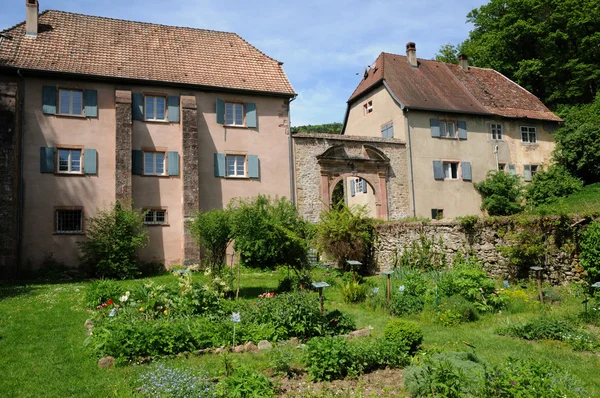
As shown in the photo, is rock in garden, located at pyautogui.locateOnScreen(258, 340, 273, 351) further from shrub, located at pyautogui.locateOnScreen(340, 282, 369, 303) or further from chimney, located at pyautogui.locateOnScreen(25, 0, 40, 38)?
chimney, located at pyautogui.locateOnScreen(25, 0, 40, 38)

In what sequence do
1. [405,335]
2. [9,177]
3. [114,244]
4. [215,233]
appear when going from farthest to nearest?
[9,177]
[114,244]
[215,233]
[405,335]

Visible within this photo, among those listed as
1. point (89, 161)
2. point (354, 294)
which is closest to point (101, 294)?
point (354, 294)

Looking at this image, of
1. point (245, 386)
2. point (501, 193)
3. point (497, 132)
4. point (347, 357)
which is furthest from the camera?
point (497, 132)

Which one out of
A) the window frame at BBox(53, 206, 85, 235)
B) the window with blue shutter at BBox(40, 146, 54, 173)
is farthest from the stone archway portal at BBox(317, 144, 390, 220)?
the window with blue shutter at BBox(40, 146, 54, 173)

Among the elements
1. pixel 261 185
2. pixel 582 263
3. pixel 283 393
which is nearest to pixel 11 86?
pixel 261 185

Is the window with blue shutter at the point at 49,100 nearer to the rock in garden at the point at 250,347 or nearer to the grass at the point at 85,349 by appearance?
the grass at the point at 85,349

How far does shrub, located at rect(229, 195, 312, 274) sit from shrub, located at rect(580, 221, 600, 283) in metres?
7.22

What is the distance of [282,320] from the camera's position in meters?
8.52

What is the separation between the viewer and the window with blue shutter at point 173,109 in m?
21.1

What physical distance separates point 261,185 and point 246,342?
1463 centimetres

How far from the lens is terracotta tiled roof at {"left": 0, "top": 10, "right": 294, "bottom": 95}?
788 inches

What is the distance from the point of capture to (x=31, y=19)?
2077cm

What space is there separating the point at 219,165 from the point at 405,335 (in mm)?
15908

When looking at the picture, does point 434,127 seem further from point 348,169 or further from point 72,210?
point 72,210
